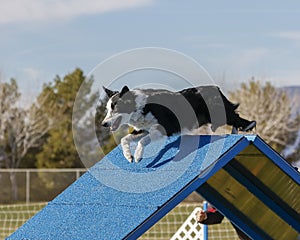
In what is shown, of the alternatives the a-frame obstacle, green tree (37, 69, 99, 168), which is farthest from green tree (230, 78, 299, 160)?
the a-frame obstacle

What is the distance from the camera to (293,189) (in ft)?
19.3

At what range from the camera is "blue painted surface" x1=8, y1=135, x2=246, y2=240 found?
503cm

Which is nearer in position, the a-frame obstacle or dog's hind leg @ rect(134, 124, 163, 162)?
the a-frame obstacle

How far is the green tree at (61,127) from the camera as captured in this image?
28.0 metres

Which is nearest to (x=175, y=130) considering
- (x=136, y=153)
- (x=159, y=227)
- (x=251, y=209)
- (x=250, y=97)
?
(x=136, y=153)

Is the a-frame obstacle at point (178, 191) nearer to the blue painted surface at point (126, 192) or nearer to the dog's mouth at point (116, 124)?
the blue painted surface at point (126, 192)

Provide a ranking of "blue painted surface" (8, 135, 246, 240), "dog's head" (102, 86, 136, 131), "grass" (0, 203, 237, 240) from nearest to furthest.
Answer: "blue painted surface" (8, 135, 246, 240)
"dog's head" (102, 86, 136, 131)
"grass" (0, 203, 237, 240)

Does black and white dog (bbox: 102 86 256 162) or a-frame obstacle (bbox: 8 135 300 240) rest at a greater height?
black and white dog (bbox: 102 86 256 162)

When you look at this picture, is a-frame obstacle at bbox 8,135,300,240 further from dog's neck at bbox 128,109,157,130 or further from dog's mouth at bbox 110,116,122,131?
dog's mouth at bbox 110,116,122,131

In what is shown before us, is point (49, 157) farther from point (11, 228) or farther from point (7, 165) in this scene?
point (11, 228)

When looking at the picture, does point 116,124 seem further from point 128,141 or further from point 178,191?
point 178,191

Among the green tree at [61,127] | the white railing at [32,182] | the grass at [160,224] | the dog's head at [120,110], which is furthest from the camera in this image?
the green tree at [61,127]

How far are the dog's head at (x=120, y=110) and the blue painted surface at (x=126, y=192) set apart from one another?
301mm

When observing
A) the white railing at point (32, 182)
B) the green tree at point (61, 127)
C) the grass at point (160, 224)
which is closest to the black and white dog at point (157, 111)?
the grass at point (160, 224)
